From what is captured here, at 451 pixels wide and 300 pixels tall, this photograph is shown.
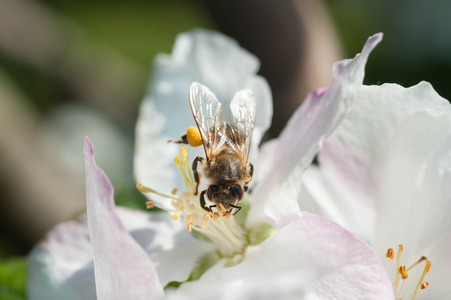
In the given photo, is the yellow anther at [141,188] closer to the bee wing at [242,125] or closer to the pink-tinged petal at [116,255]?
the bee wing at [242,125]

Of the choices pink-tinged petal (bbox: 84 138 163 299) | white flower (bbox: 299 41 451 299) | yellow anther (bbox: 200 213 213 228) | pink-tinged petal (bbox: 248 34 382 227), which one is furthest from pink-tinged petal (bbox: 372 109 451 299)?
pink-tinged petal (bbox: 84 138 163 299)

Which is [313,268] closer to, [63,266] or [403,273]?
[403,273]

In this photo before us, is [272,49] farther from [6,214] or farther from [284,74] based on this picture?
[6,214]

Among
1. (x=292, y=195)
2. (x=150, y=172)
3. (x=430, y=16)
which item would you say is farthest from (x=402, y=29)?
(x=292, y=195)

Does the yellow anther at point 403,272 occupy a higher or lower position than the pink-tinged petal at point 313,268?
lower

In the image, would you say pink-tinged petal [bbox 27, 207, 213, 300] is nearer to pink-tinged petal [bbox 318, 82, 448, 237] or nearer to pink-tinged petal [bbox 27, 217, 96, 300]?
pink-tinged petal [bbox 27, 217, 96, 300]

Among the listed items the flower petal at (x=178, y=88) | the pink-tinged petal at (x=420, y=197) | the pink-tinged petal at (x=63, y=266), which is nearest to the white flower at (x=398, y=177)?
the pink-tinged petal at (x=420, y=197)
